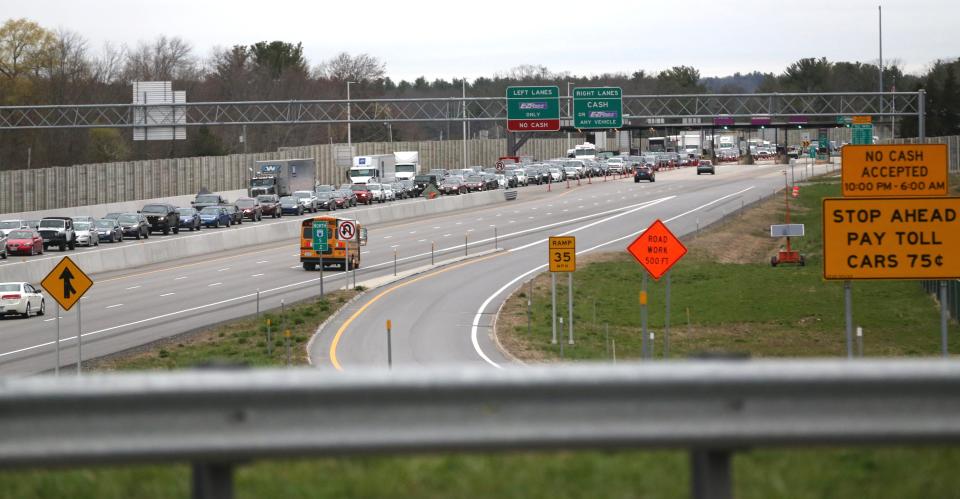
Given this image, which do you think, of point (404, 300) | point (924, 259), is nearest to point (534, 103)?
point (404, 300)

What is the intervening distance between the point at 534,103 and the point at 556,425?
267ft

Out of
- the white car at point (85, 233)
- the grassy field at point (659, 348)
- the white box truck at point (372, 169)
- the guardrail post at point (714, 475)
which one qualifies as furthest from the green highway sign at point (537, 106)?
the guardrail post at point (714, 475)

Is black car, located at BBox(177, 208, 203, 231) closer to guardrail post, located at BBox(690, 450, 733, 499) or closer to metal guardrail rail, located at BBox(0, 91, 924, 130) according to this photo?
metal guardrail rail, located at BBox(0, 91, 924, 130)

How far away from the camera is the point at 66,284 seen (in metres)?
27.3

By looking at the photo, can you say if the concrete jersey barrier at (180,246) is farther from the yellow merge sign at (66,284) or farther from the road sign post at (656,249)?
the road sign post at (656,249)

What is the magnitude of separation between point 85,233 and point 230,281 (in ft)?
54.7

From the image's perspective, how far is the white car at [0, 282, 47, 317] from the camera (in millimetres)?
40500

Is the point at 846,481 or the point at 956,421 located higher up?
Answer: the point at 956,421

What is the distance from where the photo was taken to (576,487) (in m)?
5.39

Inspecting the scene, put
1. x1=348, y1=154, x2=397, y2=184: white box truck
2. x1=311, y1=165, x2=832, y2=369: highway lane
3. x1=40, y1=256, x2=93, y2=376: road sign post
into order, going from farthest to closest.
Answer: x1=348, y1=154, x2=397, y2=184: white box truck
x1=311, y1=165, x2=832, y2=369: highway lane
x1=40, y1=256, x2=93, y2=376: road sign post

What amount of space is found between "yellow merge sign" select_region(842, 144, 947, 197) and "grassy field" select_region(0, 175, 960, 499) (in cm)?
1024

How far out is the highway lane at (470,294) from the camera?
111 feet

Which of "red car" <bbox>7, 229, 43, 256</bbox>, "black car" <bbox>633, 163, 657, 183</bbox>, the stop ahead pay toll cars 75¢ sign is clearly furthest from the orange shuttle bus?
"black car" <bbox>633, 163, 657, 183</bbox>

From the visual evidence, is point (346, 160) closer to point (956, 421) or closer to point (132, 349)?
point (132, 349)
